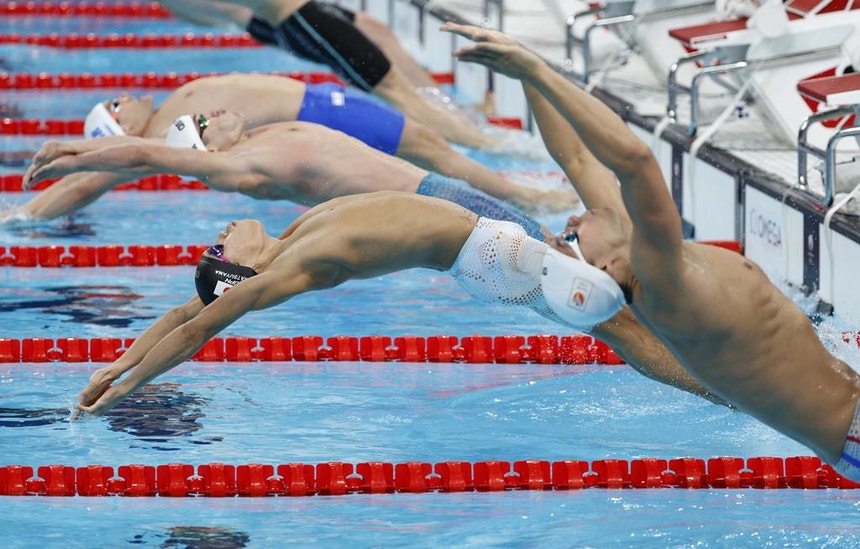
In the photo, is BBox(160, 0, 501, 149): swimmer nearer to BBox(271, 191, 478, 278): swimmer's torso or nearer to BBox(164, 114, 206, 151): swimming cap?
BBox(164, 114, 206, 151): swimming cap

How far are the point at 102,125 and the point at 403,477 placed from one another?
82.2 inches

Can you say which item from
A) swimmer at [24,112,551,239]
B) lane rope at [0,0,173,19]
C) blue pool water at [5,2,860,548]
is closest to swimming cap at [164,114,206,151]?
swimmer at [24,112,551,239]

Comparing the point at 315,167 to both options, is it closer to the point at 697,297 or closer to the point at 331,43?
the point at 331,43

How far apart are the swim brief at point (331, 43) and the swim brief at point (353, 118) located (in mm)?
631

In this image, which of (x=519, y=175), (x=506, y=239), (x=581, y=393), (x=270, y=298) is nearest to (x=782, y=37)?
(x=519, y=175)

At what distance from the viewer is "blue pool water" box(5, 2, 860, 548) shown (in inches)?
134

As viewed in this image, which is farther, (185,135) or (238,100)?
(238,100)

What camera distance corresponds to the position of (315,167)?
479 cm

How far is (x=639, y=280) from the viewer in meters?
3.06

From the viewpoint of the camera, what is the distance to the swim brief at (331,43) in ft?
20.1

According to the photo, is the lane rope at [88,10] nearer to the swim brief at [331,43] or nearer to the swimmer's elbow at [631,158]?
the swim brief at [331,43]

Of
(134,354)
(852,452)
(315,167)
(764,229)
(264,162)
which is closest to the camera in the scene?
(852,452)

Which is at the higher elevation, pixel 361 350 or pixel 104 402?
pixel 361 350

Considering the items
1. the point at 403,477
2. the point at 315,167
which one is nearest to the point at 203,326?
the point at 403,477
